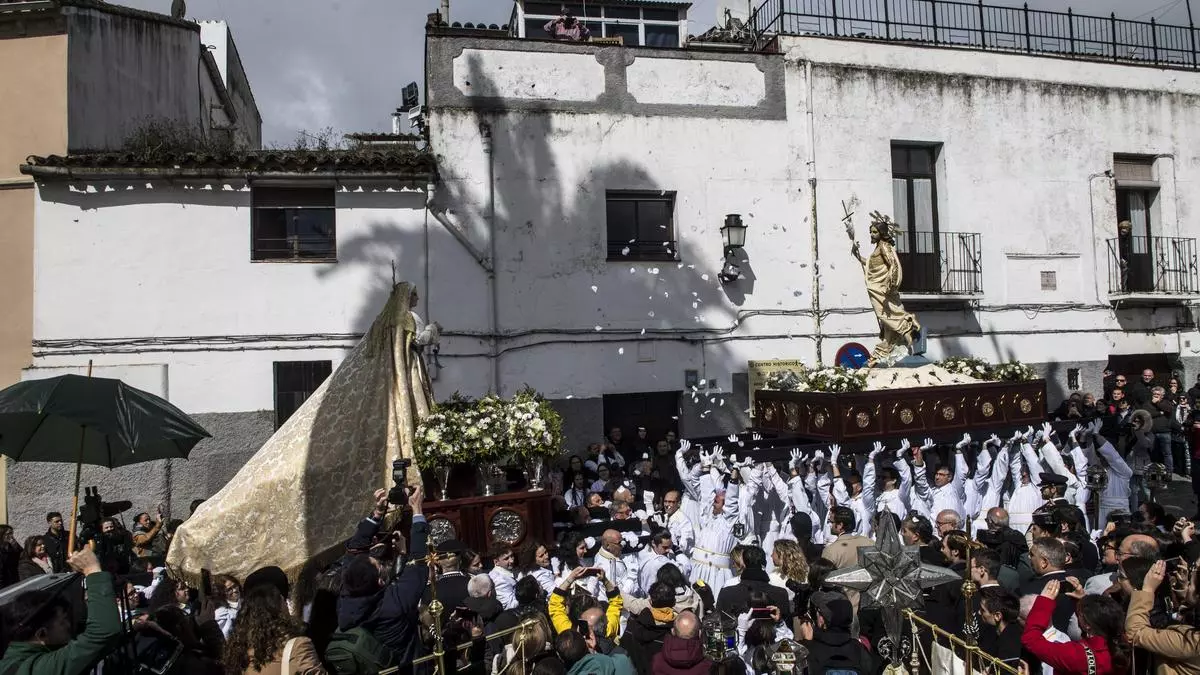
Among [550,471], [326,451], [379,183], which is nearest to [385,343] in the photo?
[326,451]

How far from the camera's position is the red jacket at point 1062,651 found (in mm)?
4395

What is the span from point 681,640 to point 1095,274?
548 inches

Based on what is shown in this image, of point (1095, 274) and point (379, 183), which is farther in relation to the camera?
point (1095, 274)

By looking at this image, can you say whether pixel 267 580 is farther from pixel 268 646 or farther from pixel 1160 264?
pixel 1160 264

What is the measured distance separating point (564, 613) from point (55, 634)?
292 cm

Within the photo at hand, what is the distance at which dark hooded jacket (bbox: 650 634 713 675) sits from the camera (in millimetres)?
4664

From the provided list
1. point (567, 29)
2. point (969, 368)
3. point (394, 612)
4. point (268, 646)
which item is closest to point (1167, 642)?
point (394, 612)

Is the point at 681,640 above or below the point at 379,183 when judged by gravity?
below

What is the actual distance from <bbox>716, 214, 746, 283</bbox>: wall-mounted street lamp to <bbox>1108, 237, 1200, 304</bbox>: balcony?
7.02 metres

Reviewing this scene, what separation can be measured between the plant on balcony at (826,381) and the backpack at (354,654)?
290 inches

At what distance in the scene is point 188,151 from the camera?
12.3 metres

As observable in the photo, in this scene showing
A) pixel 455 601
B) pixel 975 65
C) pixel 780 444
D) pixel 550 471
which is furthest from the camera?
pixel 975 65

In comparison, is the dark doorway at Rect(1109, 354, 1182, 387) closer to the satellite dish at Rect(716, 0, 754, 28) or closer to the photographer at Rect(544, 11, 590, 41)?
the satellite dish at Rect(716, 0, 754, 28)

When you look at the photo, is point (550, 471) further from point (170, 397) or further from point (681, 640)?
point (681, 640)
